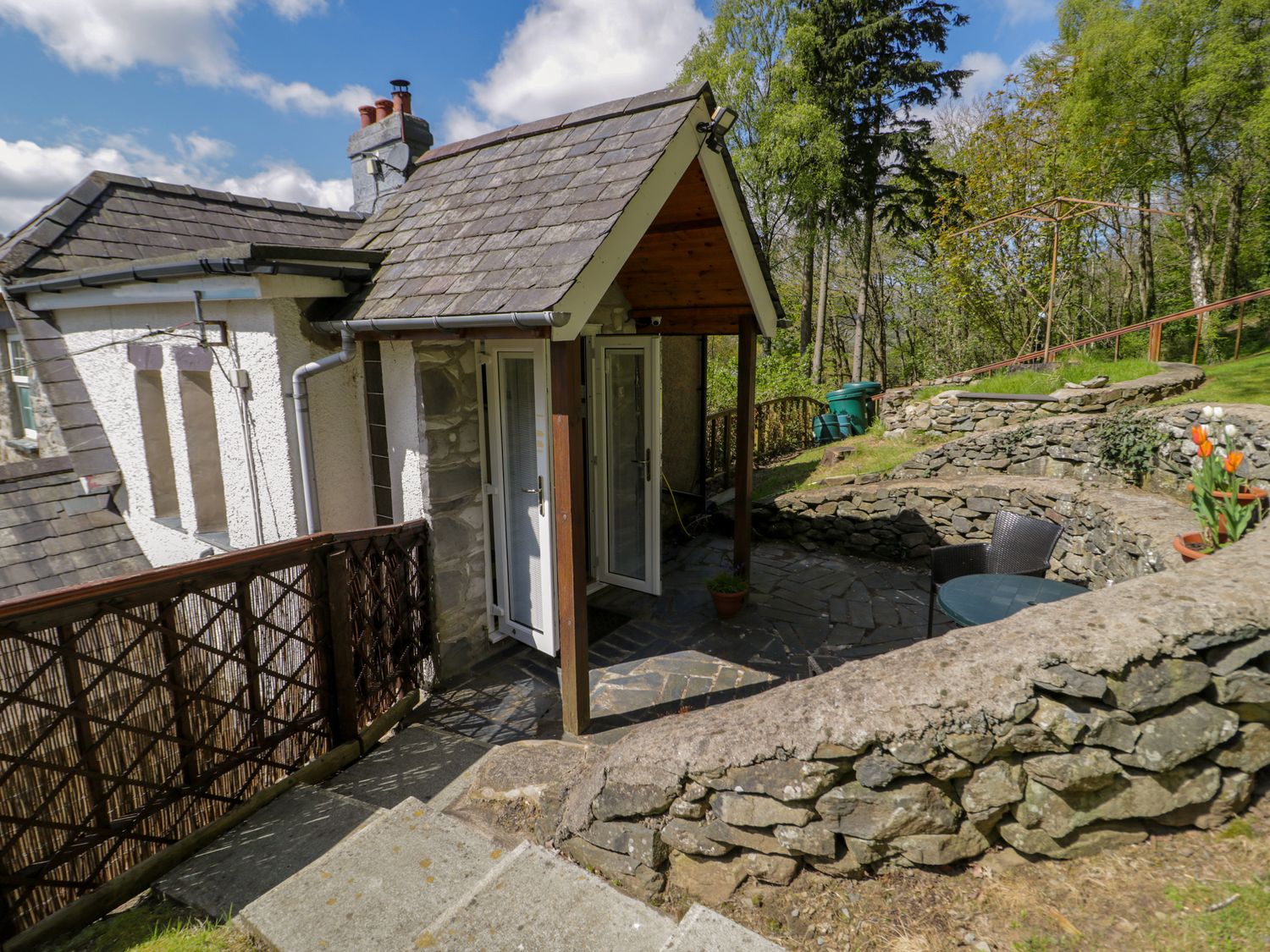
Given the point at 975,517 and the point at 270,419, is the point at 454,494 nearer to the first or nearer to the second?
the point at 270,419

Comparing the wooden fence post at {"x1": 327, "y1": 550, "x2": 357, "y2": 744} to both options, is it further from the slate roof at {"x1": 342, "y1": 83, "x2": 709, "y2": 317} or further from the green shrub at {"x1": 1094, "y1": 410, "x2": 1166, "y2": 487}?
the green shrub at {"x1": 1094, "y1": 410, "x2": 1166, "y2": 487}

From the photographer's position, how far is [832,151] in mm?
16375

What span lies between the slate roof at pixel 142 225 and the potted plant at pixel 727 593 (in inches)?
217

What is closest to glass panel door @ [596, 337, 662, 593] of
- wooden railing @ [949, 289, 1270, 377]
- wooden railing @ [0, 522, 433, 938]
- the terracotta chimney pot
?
wooden railing @ [0, 522, 433, 938]

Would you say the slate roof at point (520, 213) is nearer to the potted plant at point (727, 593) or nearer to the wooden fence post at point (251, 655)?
the wooden fence post at point (251, 655)

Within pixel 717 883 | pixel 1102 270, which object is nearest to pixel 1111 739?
pixel 717 883

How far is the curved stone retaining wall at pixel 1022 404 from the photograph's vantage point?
9.55 metres

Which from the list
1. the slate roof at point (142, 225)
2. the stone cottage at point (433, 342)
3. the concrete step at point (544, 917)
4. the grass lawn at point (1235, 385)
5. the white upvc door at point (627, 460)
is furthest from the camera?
the grass lawn at point (1235, 385)

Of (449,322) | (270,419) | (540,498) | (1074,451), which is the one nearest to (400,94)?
(270,419)

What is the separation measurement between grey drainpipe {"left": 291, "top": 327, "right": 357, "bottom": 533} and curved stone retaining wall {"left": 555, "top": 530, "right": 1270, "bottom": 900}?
12.7 ft

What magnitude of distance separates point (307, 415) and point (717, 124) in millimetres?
3759

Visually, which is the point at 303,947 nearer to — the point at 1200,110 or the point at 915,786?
the point at 915,786

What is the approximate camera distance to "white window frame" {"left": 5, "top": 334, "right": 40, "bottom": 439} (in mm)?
7729

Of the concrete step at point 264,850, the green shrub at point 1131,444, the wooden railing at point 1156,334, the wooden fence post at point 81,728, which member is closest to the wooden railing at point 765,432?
the wooden railing at point 1156,334
